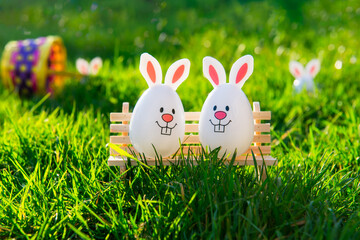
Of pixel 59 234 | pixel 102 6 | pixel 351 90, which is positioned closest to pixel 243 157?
pixel 59 234

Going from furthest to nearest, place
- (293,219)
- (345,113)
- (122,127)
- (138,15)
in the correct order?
(138,15) → (345,113) → (122,127) → (293,219)

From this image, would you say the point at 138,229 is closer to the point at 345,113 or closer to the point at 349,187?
the point at 349,187

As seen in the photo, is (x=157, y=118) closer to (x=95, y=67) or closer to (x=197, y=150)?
(x=197, y=150)

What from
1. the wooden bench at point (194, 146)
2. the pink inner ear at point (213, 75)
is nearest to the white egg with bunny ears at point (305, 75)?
the wooden bench at point (194, 146)

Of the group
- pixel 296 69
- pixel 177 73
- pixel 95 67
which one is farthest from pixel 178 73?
pixel 95 67

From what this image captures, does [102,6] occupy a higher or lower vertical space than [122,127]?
higher

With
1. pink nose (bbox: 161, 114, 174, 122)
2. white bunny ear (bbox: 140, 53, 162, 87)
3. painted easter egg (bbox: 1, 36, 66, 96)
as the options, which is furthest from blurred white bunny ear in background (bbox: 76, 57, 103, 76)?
pink nose (bbox: 161, 114, 174, 122)
